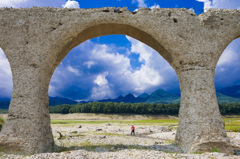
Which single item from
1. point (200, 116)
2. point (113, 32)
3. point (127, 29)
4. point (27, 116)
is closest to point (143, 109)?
point (113, 32)

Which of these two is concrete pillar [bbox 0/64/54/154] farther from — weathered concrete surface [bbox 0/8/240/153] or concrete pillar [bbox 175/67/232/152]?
concrete pillar [bbox 175/67/232/152]

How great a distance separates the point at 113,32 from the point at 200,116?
22.0 feet

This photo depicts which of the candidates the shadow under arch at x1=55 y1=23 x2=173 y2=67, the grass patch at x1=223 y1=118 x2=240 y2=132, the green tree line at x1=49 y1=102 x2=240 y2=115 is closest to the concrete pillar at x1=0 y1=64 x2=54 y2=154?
the shadow under arch at x1=55 y1=23 x2=173 y2=67

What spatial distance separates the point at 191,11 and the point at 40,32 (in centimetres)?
820

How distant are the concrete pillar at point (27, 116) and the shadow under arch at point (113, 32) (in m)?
1.80

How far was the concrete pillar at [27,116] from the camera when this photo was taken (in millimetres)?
7118

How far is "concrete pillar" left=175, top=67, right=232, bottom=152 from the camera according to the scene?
7539mm

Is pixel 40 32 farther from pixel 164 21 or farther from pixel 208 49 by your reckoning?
pixel 208 49

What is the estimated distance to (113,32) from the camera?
10.1 metres

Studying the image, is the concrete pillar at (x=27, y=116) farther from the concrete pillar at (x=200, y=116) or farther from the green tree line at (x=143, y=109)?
the green tree line at (x=143, y=109)

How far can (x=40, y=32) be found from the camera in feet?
27.5

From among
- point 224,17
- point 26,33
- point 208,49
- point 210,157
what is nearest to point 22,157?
point 26,33

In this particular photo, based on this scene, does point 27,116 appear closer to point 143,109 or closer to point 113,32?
point 113,32

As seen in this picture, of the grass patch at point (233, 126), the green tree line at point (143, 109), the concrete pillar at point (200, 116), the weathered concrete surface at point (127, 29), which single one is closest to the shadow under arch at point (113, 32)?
the weathered concrete surface at point (127, 29)
